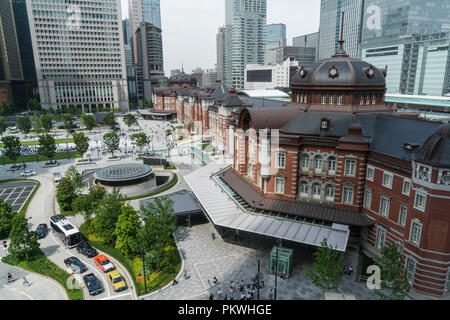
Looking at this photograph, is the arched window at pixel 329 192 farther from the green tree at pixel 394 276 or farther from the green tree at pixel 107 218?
the green tree at pixel 107 218

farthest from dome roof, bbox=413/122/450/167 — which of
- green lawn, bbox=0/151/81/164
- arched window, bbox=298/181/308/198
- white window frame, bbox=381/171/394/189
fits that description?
green lawn, bbox=0/151/81/164

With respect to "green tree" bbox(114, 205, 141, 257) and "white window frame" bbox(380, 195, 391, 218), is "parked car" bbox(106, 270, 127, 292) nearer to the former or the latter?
"green tree" bbox(114, 205, 141, 257)

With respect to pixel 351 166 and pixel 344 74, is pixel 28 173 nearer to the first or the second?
pixel 351 166

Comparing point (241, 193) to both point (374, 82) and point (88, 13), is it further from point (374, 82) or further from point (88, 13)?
point (88, 13)

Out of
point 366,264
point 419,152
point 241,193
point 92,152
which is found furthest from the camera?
point 92,152

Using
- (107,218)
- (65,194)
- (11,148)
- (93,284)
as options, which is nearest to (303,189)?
(107,218)

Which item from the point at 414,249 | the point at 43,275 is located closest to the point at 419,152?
the point at 414,249
